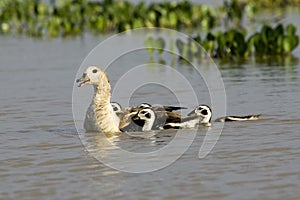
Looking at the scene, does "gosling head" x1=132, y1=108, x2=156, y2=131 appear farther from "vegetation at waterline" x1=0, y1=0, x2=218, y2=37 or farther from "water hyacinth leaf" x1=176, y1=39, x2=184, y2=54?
"vegetation at waterline" x1=0, y1=0, x2=218, y2=37

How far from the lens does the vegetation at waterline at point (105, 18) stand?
25109 mm

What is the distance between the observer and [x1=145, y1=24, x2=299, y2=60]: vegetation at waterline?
1884cm

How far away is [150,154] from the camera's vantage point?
9.64m

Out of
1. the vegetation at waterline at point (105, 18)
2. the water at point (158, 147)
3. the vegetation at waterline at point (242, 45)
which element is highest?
the vegetation at waterline at point (105, 18)

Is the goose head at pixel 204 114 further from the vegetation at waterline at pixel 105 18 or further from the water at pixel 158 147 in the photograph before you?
the vegetation at waterline at pixel 105 18

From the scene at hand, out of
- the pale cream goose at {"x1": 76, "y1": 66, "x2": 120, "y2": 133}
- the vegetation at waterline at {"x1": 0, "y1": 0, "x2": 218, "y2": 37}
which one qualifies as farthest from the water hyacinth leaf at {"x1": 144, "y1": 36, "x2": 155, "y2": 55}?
the pale cream goose at {"x1": 76, "y1": 66, "x2": 120, "y2": 133}

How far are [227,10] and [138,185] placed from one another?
18729mm

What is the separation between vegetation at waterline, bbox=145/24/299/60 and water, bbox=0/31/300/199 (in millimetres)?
2667

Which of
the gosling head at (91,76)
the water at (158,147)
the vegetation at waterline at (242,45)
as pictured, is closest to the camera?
the water at (158,147)

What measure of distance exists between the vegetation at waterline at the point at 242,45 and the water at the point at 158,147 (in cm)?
267

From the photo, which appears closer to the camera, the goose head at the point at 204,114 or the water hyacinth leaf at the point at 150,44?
the goose head at the point at 204,114

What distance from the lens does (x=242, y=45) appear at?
18.9m

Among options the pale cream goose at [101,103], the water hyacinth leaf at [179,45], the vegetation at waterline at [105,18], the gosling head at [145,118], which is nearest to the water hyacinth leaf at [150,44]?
the water hyacinth leaf at [179,45]

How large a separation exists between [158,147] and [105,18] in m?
15.9
